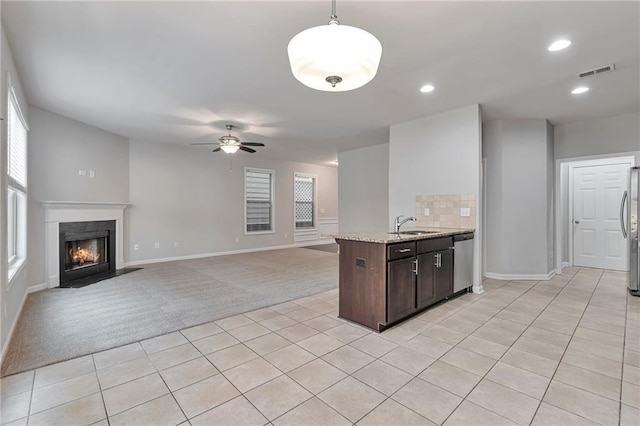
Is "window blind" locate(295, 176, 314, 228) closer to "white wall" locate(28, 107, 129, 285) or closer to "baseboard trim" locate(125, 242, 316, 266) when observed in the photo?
"baseboard trim" locate(125, 242, 316, 266)

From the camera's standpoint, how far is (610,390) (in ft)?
6.32

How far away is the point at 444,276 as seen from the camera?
3.62 meters

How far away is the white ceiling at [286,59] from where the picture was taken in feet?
7.19

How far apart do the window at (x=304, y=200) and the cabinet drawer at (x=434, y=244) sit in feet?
20.1

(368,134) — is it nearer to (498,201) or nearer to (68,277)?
(498,201)

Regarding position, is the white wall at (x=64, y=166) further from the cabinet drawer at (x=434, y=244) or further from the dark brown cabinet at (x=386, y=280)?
the cabinet drawer at (x=434, y=244)

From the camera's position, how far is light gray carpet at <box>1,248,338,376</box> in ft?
8.61

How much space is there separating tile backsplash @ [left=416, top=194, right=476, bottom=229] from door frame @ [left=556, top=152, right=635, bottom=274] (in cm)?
235

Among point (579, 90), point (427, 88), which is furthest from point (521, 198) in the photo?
point (427, 88)

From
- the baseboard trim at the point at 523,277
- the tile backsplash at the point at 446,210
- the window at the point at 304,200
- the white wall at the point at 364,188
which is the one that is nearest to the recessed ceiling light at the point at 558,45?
the tile backsplash at the point at 446,210

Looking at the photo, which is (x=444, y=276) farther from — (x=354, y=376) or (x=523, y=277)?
(x=523, y=277)

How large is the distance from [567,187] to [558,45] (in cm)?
436

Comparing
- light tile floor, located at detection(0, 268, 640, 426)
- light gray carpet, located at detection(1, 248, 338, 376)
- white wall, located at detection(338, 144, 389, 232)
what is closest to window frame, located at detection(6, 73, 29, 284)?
light gray carpet, located at detection(1, 248, 338, 376)

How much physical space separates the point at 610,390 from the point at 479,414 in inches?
40.2
